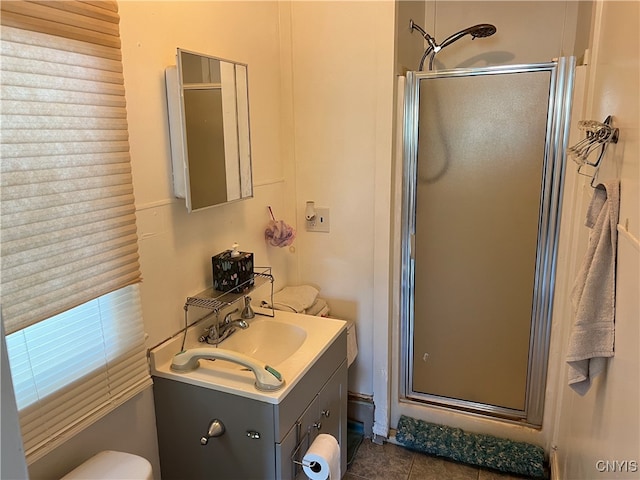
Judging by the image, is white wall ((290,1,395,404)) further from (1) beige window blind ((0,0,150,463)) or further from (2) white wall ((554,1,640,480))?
(1) beige window blind ((0,0,150,463))

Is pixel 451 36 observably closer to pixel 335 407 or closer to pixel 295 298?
pixel 295 298

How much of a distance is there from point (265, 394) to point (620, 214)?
1050mm

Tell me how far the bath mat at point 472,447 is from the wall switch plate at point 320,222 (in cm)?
107

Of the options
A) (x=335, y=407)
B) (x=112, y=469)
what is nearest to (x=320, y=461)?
(x=335, y=407)

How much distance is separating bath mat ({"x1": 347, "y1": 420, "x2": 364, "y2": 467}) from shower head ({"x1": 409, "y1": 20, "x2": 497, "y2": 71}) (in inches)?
73.8

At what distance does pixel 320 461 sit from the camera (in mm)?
1504

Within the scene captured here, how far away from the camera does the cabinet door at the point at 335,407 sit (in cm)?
177

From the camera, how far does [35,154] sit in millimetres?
1044

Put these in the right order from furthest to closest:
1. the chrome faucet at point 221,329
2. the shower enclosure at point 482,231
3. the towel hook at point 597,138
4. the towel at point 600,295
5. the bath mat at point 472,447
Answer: the bath mat at point 472,447, the shower enclosure at point 482,231, the chrome faucet at point 221,329, the towel hook at point 597,138, the towel at point 600,295

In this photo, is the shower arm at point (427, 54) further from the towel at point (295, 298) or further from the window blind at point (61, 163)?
the window blind at point (61, 163)

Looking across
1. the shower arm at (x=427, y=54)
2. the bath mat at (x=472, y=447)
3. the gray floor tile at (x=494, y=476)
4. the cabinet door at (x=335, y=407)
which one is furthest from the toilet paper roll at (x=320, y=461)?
the shower arm at (x=427, y=54)

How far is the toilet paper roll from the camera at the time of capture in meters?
1.50

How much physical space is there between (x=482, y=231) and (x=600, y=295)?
1.07 meters

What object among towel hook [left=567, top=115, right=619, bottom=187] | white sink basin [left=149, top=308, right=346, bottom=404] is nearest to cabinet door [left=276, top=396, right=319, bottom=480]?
white sink basin [left=149, top=308, right=346, bottom=404]
